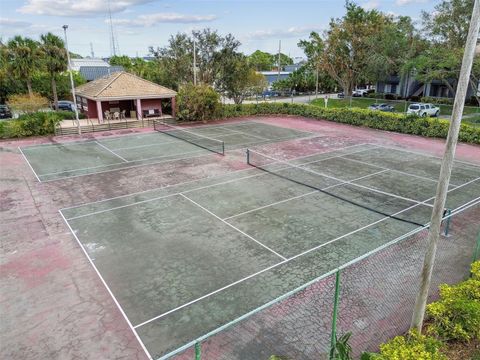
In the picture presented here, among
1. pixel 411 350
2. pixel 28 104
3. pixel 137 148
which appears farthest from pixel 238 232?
pixel 28 104

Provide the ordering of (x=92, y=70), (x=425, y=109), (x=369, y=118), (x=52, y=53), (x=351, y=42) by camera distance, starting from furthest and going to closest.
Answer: (x=92, y=70)
(x=351, y=42)
(x=425, y=109)
(x=52, y=53)
(x=369, y=118)

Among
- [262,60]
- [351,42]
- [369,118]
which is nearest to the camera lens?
[369,118]

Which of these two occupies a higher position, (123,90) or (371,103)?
(123,90)

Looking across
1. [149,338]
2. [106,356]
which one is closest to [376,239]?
[149,338]

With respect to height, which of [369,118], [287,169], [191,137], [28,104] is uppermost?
[28,104]

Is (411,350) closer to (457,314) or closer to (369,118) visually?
(457,314)

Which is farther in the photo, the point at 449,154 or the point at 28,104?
the point at 28,104

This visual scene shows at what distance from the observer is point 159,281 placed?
10.6 metres

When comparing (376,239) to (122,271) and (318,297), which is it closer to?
(318,297)

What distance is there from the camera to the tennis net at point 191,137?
88.4 feet

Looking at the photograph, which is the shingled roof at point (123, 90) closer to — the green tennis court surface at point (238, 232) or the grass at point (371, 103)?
the green tennis court surface at point (238, 232)

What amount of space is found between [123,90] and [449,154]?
35.6 metres

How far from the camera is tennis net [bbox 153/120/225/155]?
2694cm

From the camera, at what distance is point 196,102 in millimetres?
36375
